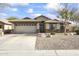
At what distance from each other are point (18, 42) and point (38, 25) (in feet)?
3.71

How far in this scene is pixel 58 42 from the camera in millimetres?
8961

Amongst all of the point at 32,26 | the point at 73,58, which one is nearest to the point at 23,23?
the point at 32,26

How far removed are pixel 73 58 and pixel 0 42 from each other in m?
3.66

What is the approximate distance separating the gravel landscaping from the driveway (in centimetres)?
30

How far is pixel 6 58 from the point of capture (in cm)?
693

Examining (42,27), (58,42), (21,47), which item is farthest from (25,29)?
(58,42)

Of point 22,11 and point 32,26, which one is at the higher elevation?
point 22,11

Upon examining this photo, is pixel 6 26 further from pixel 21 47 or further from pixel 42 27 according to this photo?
pixel 42 27

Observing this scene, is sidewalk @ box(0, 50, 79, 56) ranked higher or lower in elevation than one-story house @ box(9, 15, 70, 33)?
lower

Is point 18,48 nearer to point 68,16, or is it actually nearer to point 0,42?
point 0,42

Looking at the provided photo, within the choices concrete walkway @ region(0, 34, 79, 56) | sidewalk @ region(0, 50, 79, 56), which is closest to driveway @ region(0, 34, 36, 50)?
concrete walkway @ region(0, 34, 79, 56)

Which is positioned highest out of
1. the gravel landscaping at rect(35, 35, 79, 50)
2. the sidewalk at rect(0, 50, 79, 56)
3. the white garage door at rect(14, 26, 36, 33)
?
the white garage door at rect(14, 26, 36, 33)

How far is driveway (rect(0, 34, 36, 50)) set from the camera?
8.45 m

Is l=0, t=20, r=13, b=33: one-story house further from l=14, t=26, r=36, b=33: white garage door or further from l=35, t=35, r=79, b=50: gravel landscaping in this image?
l=35, t=35, r=79, b=50: gravel landscaping
